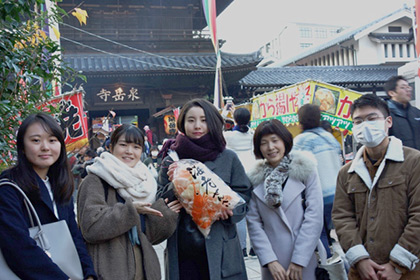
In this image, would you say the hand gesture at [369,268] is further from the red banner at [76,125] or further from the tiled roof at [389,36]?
the tiled roof at [389,36]

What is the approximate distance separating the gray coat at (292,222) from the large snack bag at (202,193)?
47 centimetres

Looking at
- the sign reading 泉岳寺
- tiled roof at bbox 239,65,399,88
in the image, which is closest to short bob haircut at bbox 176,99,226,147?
the sign reading 泉岳寺

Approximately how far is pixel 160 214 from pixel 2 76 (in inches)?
64.1

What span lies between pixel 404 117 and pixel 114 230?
12.5ft

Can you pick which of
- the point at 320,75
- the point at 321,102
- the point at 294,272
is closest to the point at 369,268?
the point at 294,272

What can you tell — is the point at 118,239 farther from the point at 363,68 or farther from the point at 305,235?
the point at 363,68

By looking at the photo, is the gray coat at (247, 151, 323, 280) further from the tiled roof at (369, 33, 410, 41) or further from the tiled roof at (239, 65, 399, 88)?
the tiled roof at (369, 33, 410, 41)

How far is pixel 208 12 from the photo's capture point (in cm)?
1113

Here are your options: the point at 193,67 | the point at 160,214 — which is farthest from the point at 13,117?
the point at 193,67

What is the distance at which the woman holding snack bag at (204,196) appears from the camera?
8.25 feet

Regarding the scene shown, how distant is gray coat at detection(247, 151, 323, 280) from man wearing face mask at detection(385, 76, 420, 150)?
2.23 metres

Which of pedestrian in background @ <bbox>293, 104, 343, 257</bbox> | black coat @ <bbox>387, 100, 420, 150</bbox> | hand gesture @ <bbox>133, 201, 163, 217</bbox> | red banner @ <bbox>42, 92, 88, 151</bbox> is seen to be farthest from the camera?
red banner @ <bbox>42, 92, 88, 151</bbox>

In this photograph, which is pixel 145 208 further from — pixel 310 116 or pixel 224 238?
pixel 310 116

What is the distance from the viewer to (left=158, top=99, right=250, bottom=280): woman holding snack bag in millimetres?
2514
